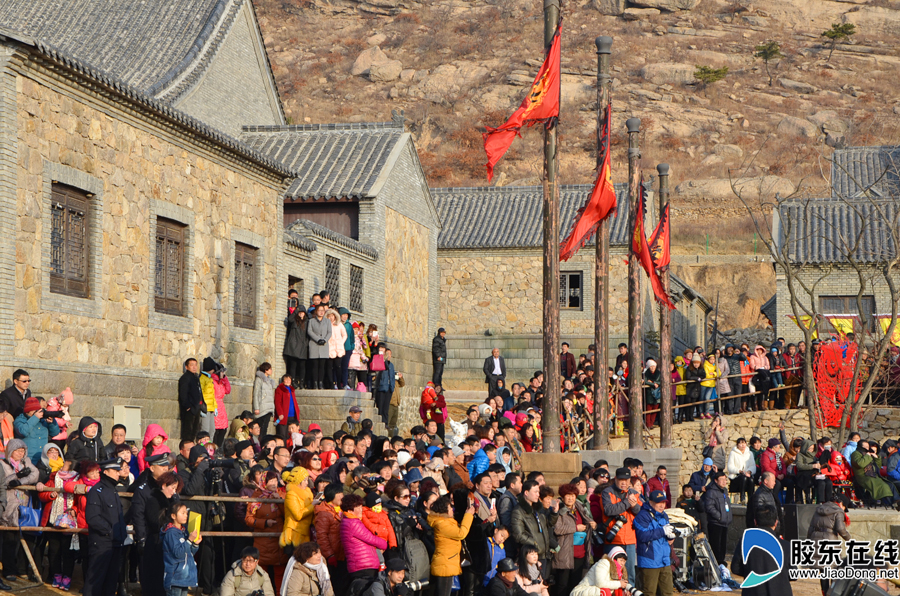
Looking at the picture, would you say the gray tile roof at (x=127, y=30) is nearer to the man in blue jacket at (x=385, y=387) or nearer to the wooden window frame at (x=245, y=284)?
the wooden window frame at (x=245, y=284)

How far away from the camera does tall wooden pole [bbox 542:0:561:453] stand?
14.1 m

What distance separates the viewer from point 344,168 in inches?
1096

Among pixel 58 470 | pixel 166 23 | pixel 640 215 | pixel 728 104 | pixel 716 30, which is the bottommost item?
pixel 58 470

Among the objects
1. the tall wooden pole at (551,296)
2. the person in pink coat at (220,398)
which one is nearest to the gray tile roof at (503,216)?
the person in pink coat at (220,398)

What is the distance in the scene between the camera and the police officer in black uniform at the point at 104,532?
428 inches

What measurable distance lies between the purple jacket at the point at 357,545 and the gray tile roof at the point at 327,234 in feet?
45.3

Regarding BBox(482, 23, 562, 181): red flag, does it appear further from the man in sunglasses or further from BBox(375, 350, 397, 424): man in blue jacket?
BBox(375, 350, 397, 424): man in blue jacket

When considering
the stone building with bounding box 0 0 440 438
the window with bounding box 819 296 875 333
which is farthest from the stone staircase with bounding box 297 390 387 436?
the window with bounding box 819 296 875 333

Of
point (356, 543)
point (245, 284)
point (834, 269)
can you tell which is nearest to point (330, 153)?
point (245, 284)

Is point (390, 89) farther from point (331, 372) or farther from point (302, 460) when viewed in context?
point (302, 460)

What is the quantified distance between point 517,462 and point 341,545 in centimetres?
601

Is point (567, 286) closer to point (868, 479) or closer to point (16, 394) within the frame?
point (868, 479)

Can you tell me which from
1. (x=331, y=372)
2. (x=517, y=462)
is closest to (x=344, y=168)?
(x=331, y=372)

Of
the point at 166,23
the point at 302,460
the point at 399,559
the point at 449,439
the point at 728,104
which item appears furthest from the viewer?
the point at 728,104
